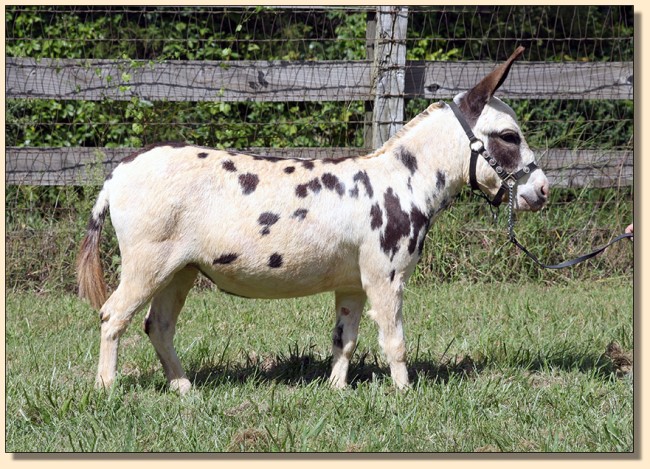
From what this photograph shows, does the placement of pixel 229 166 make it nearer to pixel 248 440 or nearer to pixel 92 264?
pixel 92 264

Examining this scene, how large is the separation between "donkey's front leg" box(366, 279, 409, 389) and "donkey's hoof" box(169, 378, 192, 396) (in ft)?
3.84

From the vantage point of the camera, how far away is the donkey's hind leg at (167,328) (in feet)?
18.4

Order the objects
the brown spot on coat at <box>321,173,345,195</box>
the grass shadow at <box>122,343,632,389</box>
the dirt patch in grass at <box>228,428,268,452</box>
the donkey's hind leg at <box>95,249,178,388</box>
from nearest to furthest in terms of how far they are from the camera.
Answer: the dirt patch in grass at <box>228,428,268,452</box>, the donkey's hind leg at <box>95,249,178,388</box>, the brown spot on coat at <box>321,173,345,195</box>, the grass shadow at <box>122,343,632,389</box>

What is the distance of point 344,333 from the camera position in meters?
5.79

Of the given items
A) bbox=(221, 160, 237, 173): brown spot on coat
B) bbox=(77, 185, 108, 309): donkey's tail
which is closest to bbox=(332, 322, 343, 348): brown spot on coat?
bbox=(221, 160, 237, 173): brown spot on coat

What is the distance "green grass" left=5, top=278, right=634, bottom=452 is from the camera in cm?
480

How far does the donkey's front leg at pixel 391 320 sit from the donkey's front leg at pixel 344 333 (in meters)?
0.26

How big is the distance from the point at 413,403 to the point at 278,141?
473cm

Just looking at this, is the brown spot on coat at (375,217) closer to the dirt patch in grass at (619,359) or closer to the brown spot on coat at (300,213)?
the brown spot on coat at (300,213)

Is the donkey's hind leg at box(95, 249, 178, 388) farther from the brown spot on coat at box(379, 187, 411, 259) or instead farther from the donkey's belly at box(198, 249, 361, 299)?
the brown spot on coat at box(379, 187, 411, 259)

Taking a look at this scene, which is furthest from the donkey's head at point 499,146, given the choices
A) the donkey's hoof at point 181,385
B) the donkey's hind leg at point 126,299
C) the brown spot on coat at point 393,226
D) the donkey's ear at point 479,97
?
the donkey's hoof at point 181,385

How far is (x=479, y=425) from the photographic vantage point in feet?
16.3

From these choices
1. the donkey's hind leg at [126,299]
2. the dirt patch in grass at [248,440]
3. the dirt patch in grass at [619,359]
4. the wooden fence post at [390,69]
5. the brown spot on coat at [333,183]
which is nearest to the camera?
the dirt patch in grass at [248,440]

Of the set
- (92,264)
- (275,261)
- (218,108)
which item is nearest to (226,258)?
(275,261)
